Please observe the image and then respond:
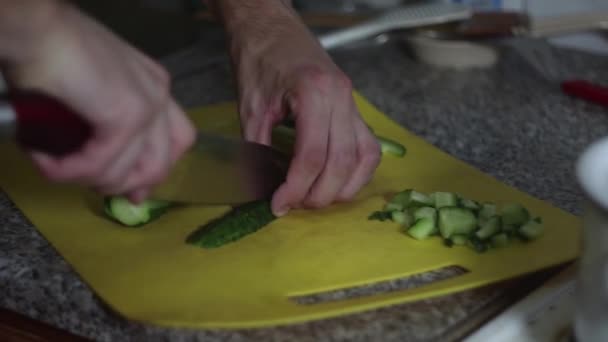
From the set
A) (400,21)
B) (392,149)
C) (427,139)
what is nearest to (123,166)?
(392,149)

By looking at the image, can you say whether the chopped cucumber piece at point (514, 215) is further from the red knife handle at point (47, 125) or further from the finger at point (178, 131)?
the red knife handle at point (47, 125)

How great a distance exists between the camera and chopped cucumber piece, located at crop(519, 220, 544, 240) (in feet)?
2.97

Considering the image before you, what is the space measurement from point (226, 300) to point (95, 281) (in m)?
0.15

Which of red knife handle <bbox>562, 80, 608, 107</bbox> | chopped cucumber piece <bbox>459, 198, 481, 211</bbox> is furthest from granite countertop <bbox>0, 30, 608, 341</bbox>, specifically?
chopped cucumber piece <bbox>459, 198, 481, 211</bbox>

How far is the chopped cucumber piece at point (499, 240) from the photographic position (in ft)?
2.93

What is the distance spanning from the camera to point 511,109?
4.63 ft

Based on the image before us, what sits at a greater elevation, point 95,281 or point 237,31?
point 237,31

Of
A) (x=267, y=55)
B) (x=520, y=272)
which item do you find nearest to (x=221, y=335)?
(x=520, y=272)

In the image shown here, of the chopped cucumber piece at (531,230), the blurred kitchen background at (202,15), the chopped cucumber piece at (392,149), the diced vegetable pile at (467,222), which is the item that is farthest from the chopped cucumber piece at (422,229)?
the blurred kitchen background at (202,15)

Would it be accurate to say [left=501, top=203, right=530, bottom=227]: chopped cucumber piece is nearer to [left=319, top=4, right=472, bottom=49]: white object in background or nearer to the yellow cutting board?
the yellow cutting board

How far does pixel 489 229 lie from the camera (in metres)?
0.90

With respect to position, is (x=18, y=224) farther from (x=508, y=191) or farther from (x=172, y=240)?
(x=508, y=191)

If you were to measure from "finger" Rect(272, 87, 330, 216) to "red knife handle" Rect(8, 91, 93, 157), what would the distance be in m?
0.34

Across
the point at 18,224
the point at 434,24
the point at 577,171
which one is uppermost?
the point at 577,171
